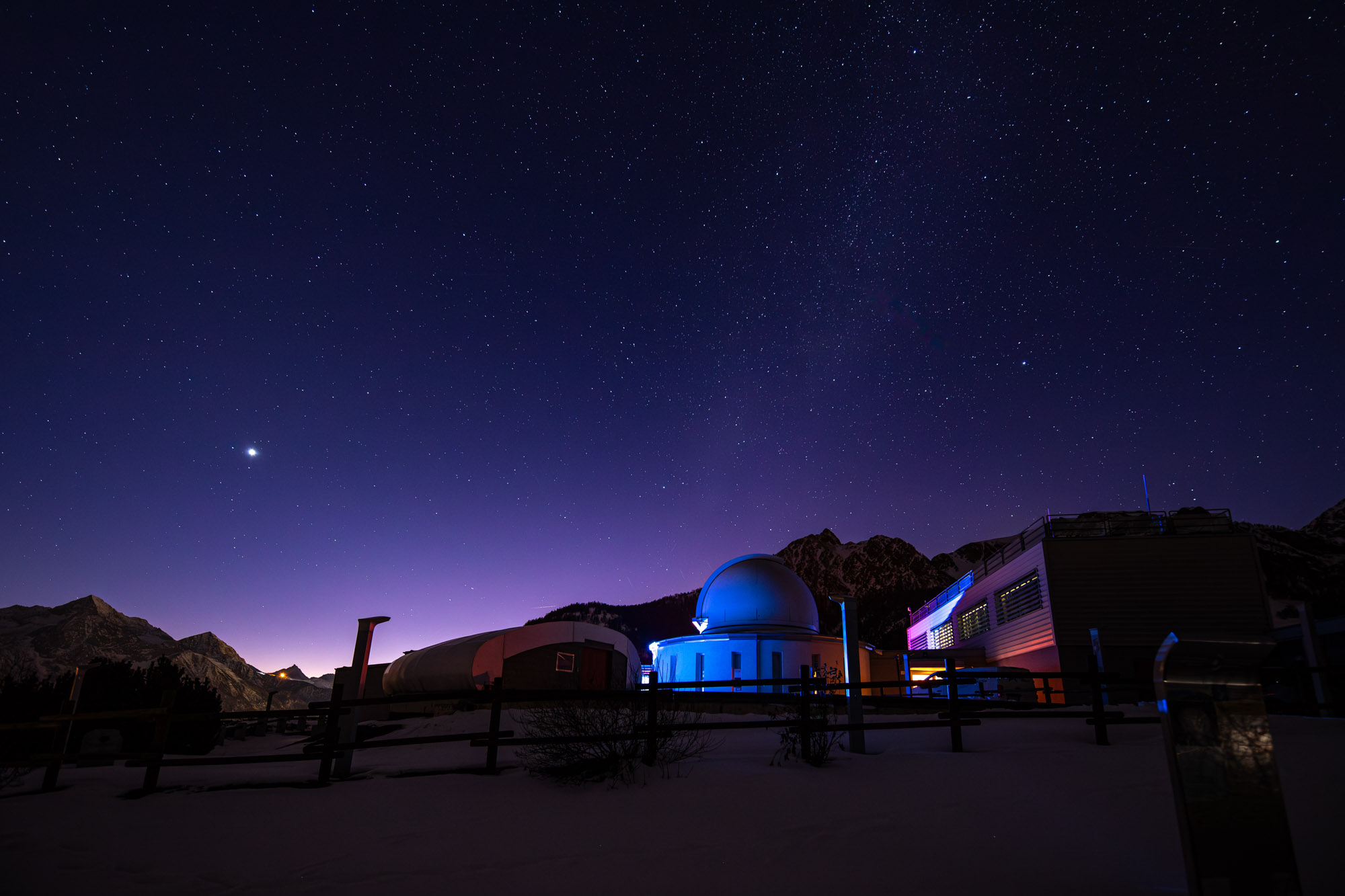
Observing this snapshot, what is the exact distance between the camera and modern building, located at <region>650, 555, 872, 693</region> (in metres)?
30.5

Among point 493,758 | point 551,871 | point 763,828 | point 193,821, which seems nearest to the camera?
point 551,871

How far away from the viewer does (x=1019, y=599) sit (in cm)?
2714

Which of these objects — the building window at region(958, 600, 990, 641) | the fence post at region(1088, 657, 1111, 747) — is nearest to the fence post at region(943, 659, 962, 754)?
the fence post at region(1088, 657, 1111, 747)

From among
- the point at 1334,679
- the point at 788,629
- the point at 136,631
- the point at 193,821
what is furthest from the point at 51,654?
the point at 1334,679

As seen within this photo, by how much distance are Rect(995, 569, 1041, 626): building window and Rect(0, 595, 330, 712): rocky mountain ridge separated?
140023 millimetres

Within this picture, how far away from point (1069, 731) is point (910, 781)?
603 centimetres

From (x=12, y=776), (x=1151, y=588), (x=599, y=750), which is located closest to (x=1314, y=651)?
(x=1151, y=588)

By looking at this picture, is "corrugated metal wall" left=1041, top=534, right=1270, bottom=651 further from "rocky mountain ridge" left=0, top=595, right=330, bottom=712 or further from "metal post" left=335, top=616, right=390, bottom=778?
"rocky mountain ridge" left=0, top=595, right=330, bottom=712

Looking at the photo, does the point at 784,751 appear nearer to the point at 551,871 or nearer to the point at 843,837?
the point at 843,837

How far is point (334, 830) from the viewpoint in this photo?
22.4 feet

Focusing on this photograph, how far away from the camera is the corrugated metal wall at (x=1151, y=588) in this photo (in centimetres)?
2156

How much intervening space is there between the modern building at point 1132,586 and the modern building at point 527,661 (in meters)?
17.5

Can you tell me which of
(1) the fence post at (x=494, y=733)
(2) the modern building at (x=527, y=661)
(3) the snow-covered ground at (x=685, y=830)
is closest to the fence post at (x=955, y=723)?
(3) the snow-covered ground at (x=685, y=830)

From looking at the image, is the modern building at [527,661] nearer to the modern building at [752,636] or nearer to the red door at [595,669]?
the red door at [595,669]
